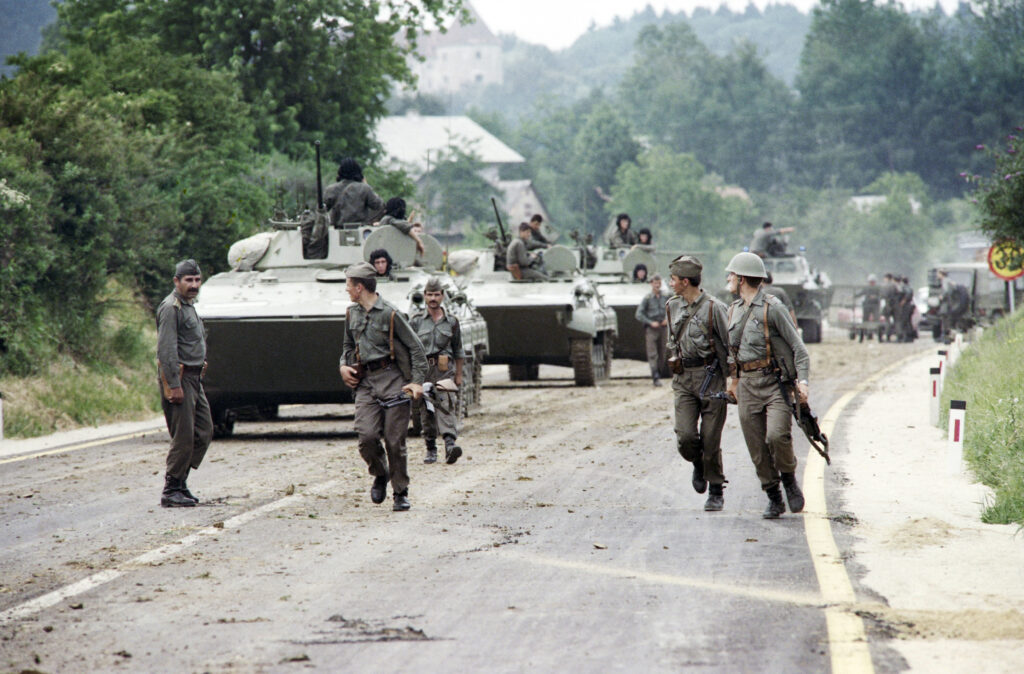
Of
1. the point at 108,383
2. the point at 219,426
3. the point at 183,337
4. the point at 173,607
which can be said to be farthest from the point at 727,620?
the point at 108,383

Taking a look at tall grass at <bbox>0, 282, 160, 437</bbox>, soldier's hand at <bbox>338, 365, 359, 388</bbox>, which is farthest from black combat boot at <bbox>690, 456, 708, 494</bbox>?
tall grass at <bbox>0, 282, 160, 437</bbox>

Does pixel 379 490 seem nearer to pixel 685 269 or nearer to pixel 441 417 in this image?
pixel 685 269

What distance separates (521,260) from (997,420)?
12561 mm

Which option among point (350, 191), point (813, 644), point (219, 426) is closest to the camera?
point (813, 644)

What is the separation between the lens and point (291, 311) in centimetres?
1620

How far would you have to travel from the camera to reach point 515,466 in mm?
13398

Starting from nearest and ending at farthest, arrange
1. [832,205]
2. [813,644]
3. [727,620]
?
[813,644] → [727,620] → [832,205]

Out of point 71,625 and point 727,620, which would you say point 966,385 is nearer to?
point 727,620

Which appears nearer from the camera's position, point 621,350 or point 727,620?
point 727,620

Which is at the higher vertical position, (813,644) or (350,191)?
(350,191)

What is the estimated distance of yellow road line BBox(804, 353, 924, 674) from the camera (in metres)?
6.16

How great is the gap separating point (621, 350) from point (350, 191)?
1018 centimetres

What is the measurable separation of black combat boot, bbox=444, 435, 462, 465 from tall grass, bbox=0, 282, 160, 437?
A: 6.18m

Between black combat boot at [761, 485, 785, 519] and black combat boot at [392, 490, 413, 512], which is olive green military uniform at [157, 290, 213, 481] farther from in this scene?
black combat boot at [761, 485, 785, 519]
